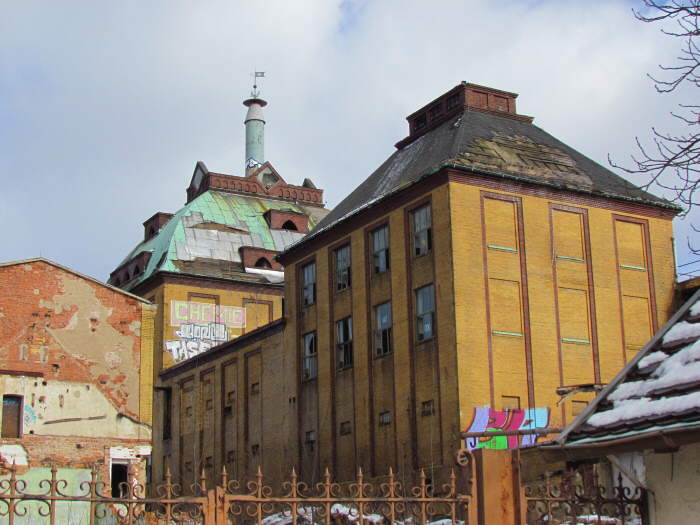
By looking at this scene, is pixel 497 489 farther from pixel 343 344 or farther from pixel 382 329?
pixel 343 344

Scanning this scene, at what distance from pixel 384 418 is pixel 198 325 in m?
22.7

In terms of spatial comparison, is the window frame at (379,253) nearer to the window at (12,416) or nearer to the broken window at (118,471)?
the broken window at (118,471)

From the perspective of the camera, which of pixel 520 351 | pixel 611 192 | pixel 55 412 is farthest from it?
pixel 611 192

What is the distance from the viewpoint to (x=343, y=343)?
38812 mm

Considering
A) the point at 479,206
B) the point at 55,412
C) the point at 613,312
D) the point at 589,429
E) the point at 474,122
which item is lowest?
the point at 589,429

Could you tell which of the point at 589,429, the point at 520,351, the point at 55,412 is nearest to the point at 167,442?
the point at 55,412

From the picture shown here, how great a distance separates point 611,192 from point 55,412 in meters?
20.1

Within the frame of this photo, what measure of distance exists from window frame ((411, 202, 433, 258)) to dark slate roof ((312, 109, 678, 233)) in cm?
102

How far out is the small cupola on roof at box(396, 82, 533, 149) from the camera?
132 feet

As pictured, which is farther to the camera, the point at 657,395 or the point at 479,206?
the point at 479,206

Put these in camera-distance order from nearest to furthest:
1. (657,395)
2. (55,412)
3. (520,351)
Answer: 1. (657,395)
2. (55,412)
3. (520,351)

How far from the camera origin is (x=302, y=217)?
214ft

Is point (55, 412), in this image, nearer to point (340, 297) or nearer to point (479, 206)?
point (340, 297)

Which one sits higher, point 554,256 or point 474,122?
point 474,122
